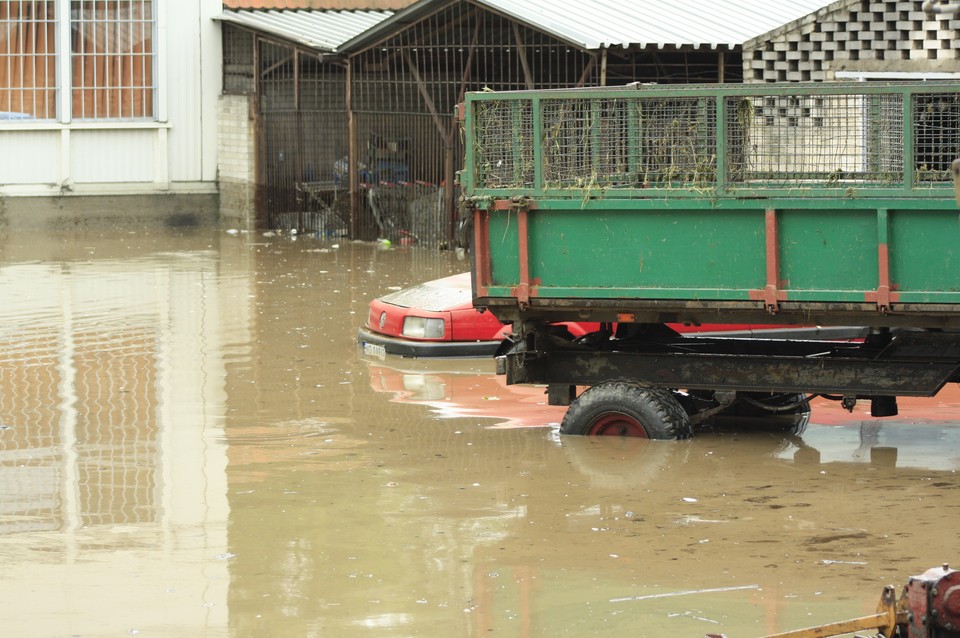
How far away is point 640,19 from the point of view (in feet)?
67.6

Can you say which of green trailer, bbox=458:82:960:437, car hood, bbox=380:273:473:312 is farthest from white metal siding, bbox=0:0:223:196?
green trailer, bbox=458:82:960:437

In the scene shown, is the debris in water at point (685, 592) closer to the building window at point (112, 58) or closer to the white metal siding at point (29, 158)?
the white metal siding at point (29, 158)

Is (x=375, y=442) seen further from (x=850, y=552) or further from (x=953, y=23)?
(x=953, y=23)

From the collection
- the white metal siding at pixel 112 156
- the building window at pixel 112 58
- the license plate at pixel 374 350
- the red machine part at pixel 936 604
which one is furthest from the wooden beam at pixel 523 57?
the red machine part at pixel 936 604

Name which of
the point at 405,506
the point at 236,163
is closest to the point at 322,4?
the point at 236,163

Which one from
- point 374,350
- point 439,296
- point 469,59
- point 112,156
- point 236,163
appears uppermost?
point 469,59

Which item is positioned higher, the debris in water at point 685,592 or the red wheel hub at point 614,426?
the red wheel hub at point 614,426

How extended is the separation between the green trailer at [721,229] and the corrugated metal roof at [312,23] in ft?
47.9

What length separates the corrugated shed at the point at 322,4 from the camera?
27141 mm

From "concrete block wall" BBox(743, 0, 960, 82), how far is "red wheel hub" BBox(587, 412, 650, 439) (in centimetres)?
869

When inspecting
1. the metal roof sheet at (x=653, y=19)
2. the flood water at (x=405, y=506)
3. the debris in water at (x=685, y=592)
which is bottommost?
Answer: the debris in water at (x=685, y=592)

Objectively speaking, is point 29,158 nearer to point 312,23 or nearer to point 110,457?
point 312,23

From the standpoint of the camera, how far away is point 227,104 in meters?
26.9

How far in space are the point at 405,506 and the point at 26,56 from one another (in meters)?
19.9
